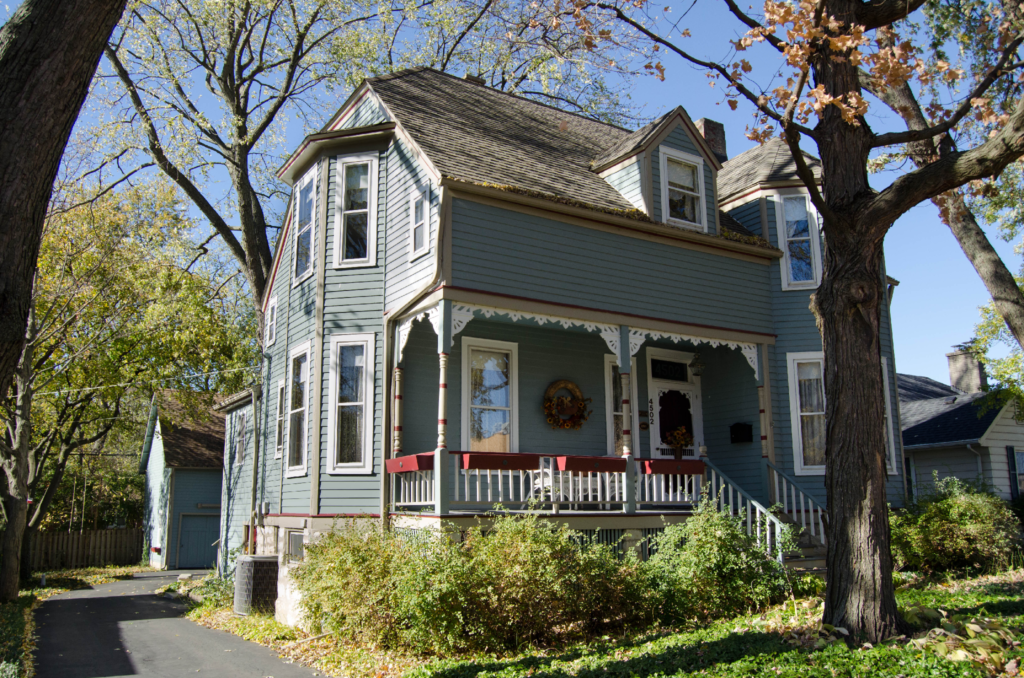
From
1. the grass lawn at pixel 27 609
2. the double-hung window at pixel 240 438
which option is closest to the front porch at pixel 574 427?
the grass lawn at pixel 27 609

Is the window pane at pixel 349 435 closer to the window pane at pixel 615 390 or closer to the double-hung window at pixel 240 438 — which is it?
the window pane at pixel 615 390

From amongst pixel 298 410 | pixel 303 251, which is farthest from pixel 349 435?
pixel 303 251

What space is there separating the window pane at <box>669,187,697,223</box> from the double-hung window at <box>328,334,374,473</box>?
6141mm

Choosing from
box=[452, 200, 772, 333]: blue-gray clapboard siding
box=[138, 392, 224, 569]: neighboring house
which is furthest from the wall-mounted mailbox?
box=[138, 392, 224, 569]: neighboring house

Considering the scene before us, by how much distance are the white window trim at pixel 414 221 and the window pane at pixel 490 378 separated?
194 centimetres

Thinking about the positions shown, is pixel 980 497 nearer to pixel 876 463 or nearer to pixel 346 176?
pixel 876 463

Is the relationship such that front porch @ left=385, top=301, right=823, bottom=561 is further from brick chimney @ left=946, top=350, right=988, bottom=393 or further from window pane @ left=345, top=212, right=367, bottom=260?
brick chimney @ left=946, top=350, right=988, bottom=393

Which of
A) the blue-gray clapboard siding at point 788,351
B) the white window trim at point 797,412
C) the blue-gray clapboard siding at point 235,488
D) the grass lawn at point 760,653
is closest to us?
the grass lawn at point 760,653

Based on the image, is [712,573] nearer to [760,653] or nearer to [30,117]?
[760,653]

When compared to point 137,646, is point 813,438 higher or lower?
higher

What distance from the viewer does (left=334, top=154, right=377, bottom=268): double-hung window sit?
1319cm

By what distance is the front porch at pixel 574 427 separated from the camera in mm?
10805

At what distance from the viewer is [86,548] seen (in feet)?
91.2

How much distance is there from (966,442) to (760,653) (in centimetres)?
1584
